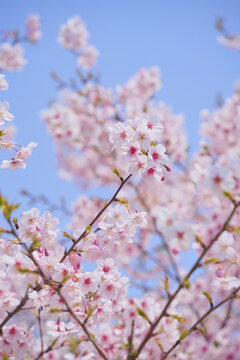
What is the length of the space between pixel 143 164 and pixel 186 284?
0.89 m

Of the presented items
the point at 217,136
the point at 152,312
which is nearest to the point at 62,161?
the point at 217,136

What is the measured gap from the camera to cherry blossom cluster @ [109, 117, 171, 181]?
214 centimetres

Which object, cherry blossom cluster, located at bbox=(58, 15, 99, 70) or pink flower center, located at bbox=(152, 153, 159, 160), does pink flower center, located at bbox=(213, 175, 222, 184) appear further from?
cherry blossom cluster, located at bbox=(58, 15, 99, 70)

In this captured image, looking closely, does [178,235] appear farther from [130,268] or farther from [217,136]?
[130,268]

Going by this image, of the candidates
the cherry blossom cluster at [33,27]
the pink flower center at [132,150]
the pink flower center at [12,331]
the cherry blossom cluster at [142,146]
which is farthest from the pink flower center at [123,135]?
the cherry blossom cluster at [33,27]

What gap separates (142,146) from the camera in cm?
213

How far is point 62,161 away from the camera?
11656 mm

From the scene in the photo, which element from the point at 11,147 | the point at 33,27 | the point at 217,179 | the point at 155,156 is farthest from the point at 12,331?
the point at 33,27

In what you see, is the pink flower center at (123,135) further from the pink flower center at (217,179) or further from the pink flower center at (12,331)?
the pink flower center at (12,331)

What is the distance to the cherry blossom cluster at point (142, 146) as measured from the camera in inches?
84.2

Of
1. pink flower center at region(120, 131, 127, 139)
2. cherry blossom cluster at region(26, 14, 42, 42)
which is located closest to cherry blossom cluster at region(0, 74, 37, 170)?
pink flower center at region(120, 131, 127, 139)

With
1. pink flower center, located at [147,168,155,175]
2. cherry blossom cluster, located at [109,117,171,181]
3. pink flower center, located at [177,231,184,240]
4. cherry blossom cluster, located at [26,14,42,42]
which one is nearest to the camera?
pink flower center, located at [177,231,184,240]

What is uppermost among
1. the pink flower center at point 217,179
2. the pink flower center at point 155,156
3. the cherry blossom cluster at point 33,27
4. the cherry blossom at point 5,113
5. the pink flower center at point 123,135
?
the cherry blossom cluster at point 33,27

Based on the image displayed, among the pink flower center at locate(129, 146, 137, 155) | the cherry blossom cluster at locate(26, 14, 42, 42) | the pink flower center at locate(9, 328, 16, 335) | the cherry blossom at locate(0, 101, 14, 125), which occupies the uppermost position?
the cherry blossom cluster at locate(26, 14, 42, 42)
